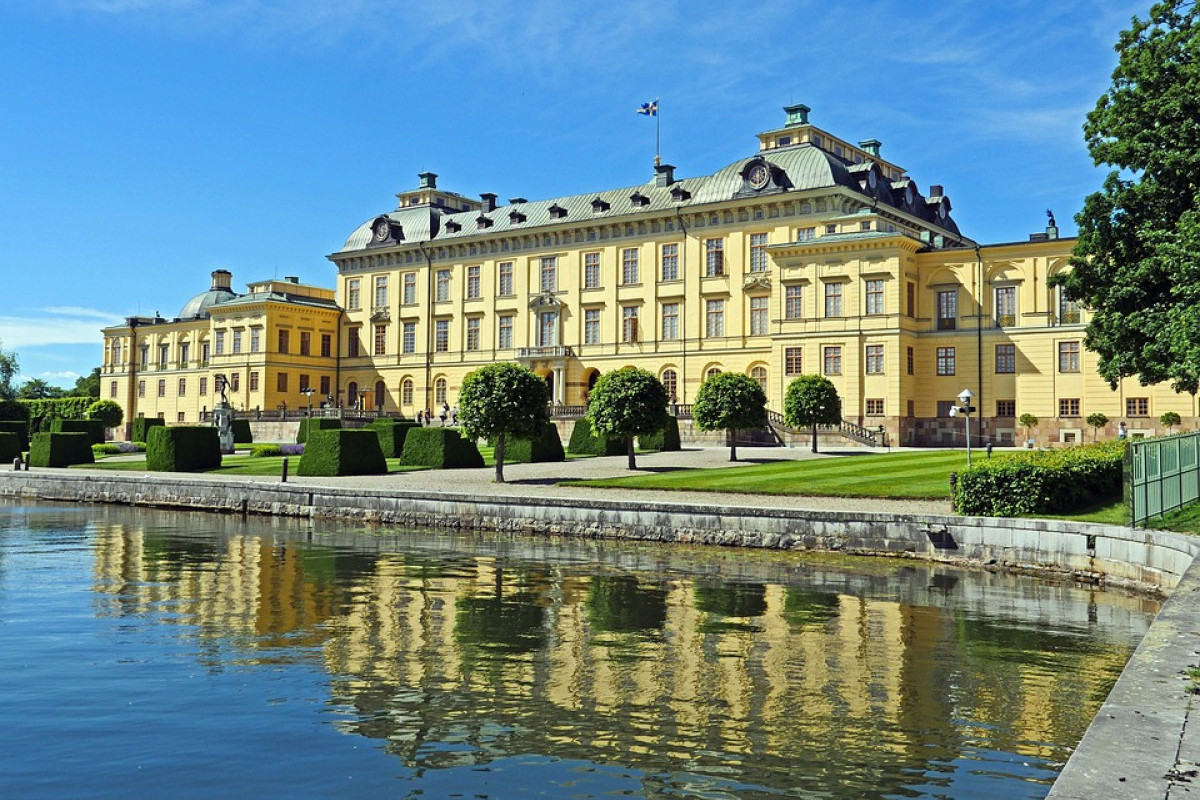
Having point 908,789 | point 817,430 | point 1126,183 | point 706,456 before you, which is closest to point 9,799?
point 908,789

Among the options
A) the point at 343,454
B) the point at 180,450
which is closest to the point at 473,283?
the point at 180,450

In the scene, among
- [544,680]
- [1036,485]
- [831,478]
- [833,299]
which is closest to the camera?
[544,680]

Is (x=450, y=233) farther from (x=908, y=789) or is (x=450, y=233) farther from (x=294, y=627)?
(x=908, y=789)

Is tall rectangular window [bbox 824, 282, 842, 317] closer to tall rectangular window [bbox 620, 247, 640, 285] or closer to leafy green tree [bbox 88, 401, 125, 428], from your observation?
tall rectangular window [bbox 620, 247, 640, 285]

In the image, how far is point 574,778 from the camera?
808cm

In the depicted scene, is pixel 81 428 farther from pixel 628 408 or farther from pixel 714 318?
pixel 714 318

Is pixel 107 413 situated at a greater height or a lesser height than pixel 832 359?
lesser

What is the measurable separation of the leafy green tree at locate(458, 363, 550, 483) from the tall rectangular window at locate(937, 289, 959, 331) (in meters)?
25.1

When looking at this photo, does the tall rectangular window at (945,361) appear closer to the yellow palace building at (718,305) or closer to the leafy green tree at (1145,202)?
the yellow palace building at (718,305)

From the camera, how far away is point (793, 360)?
181 feet

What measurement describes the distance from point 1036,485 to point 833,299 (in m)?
32.9

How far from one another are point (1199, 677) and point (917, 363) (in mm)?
47427

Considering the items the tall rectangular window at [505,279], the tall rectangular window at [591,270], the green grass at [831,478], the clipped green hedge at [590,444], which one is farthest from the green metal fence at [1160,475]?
the tall rectangular window at [505,279]

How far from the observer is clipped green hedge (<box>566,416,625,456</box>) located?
45.1 m
